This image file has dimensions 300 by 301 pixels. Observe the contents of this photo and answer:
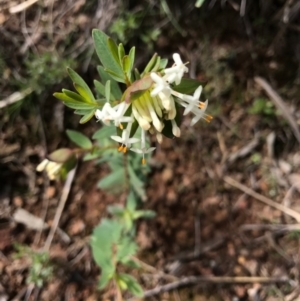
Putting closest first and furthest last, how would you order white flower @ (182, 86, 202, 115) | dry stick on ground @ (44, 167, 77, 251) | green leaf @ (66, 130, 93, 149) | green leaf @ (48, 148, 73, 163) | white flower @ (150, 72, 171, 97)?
white flower @ (150, 72, 171, 97), white flower @ (182, 86, 202, 115), green leaf @ (48, 148, 73, 163), green leaf @ (66, 130, 93, 149), dry stick on ground @ (44, 167, 77, 251)

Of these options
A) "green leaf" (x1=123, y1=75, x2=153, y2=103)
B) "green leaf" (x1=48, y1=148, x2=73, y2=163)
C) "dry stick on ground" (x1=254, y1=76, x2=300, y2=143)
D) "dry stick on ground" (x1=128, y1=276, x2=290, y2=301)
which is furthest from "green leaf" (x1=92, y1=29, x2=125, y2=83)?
"dry stick on ground" (x1=128, y1=276, x2=290, y2=301)

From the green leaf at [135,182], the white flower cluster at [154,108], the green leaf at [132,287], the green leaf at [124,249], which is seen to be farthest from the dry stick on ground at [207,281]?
the white flower cluster at [154,108]

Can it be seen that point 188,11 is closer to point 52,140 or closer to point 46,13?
point 46,13

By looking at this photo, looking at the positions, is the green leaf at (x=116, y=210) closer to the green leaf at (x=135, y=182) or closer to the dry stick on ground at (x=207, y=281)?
the green leaf at (x=135, y=182)

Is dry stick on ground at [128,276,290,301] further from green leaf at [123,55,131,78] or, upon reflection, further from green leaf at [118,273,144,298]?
green leaf at [123,55,131,78]

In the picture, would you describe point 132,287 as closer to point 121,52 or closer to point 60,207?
point 60,207

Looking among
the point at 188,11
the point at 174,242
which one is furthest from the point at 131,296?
the point at 188,11
